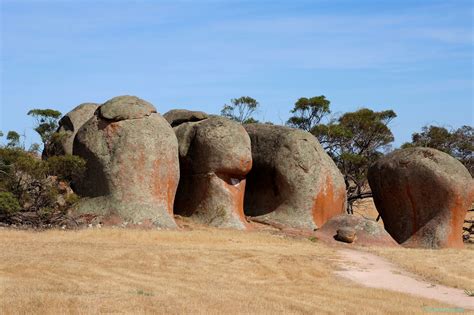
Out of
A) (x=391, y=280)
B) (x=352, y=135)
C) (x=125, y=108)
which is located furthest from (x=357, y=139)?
(x=391, y=280)

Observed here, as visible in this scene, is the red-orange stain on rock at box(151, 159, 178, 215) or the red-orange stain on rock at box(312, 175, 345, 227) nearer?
the red-orange stain on rock at box(151, 159, 178, 215)

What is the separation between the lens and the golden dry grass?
59.0 feet

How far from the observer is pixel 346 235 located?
26.9 meters

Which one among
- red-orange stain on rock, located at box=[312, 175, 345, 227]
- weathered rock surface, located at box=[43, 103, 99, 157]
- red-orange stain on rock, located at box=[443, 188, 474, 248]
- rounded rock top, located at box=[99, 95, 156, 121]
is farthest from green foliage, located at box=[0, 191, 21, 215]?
red-orange stain on rock, located at box=[443, 188, 474, 248]

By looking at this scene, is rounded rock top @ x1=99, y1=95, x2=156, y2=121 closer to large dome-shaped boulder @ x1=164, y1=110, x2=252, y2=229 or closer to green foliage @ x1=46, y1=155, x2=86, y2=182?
green foliage @ x1=46, y1=155, x2=86, y2=182

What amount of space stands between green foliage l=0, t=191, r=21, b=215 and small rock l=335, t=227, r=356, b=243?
35.5 feet

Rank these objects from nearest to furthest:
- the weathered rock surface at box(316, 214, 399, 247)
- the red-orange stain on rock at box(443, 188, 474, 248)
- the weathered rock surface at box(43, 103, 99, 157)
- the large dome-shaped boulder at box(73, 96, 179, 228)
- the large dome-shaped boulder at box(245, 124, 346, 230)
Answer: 1. the large dome-shaped boulder at box(73, 96, 179, 228)
2. the weathered rock surface at box(316, 214, 399, 247)
3. the red-orange stain on rock at box(443, 188, 474, 248)
4. the large dome-shaped boulder at box(245, 124, 346, 230)
5. the weathered rock surface at box(43, 103, 99, 157)

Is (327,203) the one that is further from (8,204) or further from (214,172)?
(8,204)

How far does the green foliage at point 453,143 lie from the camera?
43594 mm

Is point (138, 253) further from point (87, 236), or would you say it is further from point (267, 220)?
point (267, 220)

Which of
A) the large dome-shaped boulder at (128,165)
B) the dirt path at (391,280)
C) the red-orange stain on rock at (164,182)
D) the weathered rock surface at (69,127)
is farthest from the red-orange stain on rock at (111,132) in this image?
the dirt path at (391,280)

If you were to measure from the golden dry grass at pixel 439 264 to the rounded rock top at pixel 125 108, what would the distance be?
8901mm

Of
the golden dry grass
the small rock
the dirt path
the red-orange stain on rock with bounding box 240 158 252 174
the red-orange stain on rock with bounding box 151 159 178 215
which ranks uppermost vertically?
the red-orange stain on rock with bounding box 240 158 252 174

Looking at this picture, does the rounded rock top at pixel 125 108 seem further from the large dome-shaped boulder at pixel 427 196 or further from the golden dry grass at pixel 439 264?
the large dome-shaped boulder at pixel 427 196
